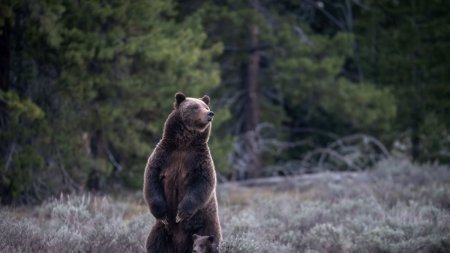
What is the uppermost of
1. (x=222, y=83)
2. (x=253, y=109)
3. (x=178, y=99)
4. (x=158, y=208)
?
(x=178, y=99)

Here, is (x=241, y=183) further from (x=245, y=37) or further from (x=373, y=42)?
(x=373, y=42)

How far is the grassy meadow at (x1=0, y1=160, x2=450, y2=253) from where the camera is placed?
7.39 meters

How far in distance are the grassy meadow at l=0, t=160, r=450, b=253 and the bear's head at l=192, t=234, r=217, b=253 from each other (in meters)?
0.98

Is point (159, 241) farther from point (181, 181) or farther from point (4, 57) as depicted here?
point (4, 57)

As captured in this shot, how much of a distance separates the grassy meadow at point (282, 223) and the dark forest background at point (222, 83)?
1.20 m

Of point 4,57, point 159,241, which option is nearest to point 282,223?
point 159,241

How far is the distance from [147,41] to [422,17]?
897 cm

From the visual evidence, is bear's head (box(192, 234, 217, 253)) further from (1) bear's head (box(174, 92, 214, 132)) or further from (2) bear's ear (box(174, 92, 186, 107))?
(2) bear's ear (box(174, 92, 186, 107))

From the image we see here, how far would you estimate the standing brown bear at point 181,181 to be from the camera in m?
6.18

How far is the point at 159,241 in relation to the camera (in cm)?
623

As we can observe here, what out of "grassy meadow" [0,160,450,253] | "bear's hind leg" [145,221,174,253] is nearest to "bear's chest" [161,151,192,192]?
"bear's hind leg" [145,221,174,253]

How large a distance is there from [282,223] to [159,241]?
3825mm

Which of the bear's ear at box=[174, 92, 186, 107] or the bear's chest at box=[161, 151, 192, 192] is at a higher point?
the bear's ear at box=[174, 92, 186, 107]

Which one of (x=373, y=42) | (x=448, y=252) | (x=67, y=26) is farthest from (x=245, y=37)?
(x=448, y=252)
